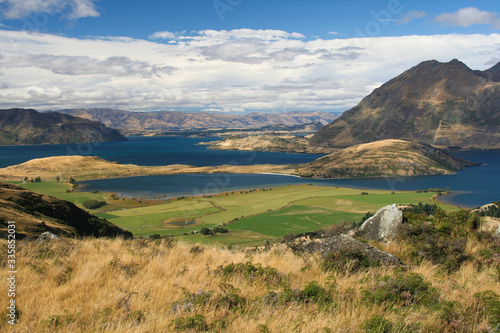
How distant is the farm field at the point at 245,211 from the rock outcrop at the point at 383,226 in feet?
136

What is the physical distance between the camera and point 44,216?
79.4ft

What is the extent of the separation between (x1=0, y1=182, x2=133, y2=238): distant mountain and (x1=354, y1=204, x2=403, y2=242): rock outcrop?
664 inches

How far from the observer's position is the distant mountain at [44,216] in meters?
19.6

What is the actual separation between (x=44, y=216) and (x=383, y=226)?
23.5m

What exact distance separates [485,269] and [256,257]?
7.59 meters

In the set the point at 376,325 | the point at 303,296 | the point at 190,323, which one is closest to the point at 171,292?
the point at 190,323

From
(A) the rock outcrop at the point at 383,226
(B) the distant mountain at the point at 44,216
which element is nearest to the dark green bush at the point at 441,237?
(A) the rock outcrop at the point at 383,226

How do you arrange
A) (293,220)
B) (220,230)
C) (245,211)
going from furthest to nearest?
(245,211) < (293,220) < (220,230)

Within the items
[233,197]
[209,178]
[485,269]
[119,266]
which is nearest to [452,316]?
[485,269]

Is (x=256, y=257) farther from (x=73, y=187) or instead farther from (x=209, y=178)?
(x=209, y=178)

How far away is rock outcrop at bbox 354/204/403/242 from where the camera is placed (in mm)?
14836

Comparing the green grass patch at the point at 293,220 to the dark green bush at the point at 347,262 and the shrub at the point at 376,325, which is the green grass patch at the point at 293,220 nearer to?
the dark green bush at the point at 347,262

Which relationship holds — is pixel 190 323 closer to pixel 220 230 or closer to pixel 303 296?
pixel 303 296

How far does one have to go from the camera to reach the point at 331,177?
186125 millimetres
